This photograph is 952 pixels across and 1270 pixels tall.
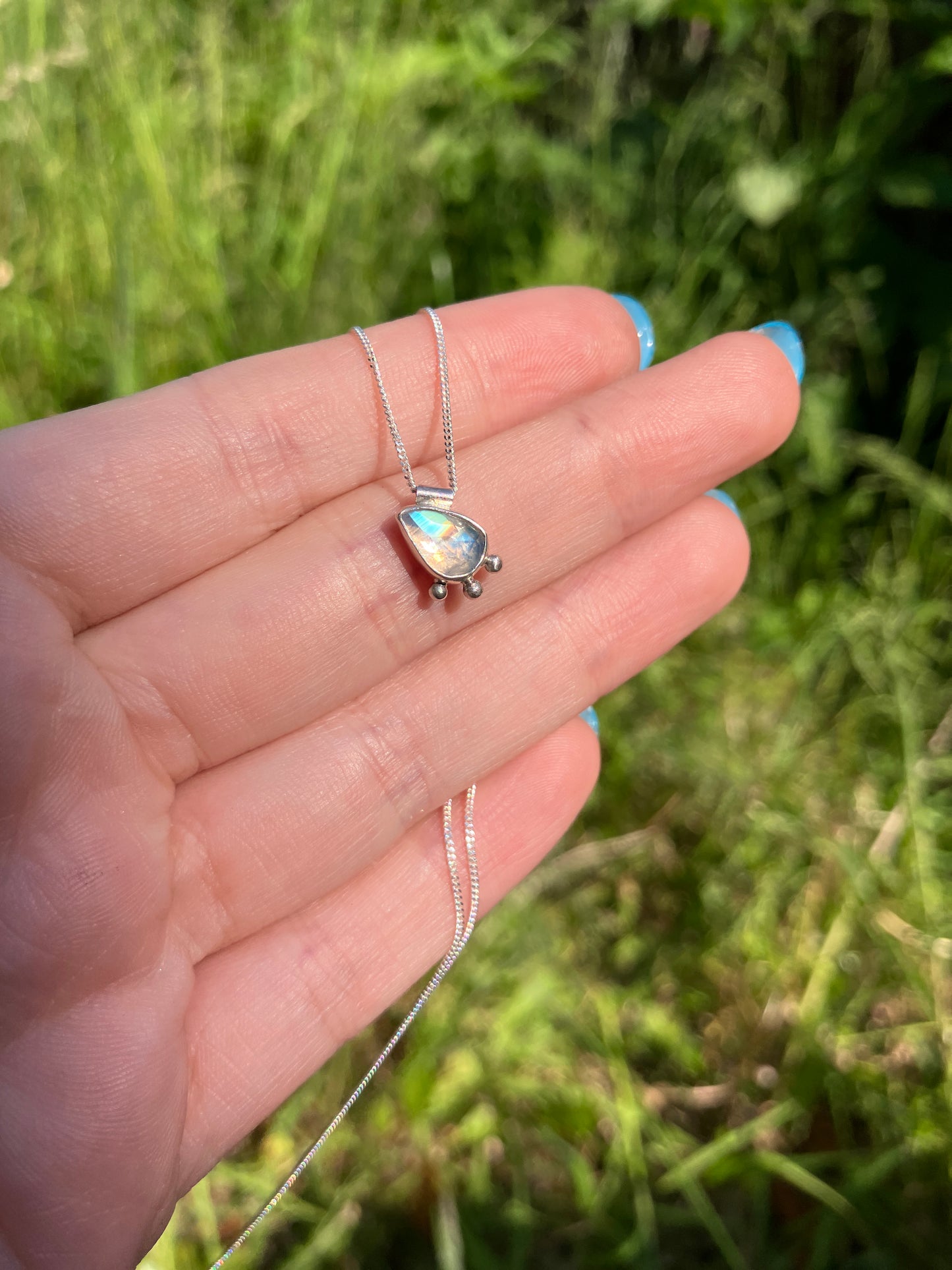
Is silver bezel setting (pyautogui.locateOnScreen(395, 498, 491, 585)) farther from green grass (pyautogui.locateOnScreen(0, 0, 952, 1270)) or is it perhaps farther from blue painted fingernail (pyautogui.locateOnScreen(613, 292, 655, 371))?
green grass (pyautogui.locateOnScreen(0, 0, 952, 1270))

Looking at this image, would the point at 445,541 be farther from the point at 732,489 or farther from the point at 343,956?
the point at 732,489

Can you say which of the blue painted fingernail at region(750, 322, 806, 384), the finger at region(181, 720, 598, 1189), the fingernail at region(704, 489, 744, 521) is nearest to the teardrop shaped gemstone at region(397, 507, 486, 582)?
the finger at region(181, 720, 598, 1189)

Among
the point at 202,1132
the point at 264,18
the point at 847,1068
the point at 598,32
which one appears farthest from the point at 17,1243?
the point at 264,18

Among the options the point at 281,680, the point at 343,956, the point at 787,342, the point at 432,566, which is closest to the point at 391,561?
the point at 432,566

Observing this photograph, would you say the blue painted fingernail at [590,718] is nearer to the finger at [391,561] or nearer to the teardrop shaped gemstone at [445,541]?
the finger at [391,561]

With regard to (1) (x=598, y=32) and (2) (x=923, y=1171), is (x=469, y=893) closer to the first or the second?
(2) (x=923, y=1171)

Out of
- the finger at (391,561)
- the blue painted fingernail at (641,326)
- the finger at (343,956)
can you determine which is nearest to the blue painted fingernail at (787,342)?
the finger at (391,561)
